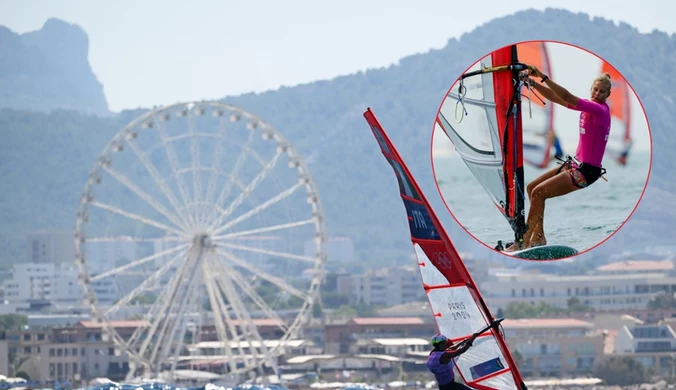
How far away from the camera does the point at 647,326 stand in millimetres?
90750

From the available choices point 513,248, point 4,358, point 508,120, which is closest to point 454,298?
point 513,248

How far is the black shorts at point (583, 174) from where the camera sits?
26.1 ft

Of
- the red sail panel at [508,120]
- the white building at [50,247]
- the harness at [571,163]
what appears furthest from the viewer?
the white building at [50,247]

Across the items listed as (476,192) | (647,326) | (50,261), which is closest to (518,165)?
(476,192)

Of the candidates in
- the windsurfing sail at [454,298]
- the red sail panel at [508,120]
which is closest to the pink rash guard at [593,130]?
the red sail panel at [508,120]

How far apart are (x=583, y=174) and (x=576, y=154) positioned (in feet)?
0.39

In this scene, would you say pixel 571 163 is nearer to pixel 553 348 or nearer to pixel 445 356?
pixel 445 356

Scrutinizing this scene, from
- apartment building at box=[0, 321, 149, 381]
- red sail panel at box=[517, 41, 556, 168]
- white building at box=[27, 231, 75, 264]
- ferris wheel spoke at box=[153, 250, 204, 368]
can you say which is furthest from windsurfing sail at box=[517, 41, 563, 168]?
white building at box=[27, 231, 75, 264]

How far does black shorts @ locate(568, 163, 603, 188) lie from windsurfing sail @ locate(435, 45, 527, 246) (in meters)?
0.26

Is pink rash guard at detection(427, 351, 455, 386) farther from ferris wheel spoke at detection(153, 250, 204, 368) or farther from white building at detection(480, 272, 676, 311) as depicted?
white building at detection(480, 272, 676, 311)

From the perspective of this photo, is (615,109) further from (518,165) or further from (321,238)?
(321,238)

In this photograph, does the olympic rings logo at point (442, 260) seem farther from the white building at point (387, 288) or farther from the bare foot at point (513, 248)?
the white building at point (387, 288)

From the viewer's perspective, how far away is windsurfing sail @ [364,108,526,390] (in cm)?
901

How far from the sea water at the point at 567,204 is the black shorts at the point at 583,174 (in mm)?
43
